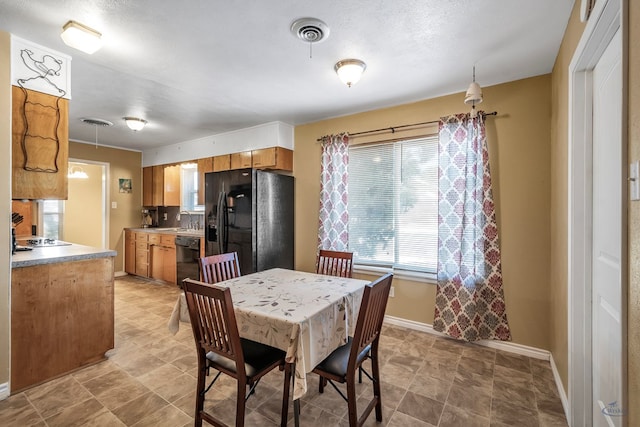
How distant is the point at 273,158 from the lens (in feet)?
12.9

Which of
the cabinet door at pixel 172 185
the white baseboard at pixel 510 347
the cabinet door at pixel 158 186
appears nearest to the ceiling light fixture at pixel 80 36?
the white baseboard at pixel 510 347

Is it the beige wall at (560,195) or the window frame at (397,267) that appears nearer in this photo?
the beige wall at (560,195)

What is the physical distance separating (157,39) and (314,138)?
7.10 feet

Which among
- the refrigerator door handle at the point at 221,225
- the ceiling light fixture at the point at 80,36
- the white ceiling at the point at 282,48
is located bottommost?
the refrigerator door handle at the point at 221,225

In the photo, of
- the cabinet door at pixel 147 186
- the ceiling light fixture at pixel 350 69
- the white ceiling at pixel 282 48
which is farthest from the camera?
the cabinet door at pixel 147 186

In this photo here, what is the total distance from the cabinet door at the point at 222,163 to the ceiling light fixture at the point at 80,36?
2.52 metres

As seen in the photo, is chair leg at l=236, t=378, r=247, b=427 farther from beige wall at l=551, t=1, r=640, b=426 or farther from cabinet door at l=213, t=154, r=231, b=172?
cabinet door at l=213, t=154, r=231, b=172

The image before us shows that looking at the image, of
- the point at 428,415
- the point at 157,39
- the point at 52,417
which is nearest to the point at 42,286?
the point at 52,417

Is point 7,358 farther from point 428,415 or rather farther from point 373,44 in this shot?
point 373,44

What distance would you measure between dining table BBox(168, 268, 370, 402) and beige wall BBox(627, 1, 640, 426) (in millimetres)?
1151

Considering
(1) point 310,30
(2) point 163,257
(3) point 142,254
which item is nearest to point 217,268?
(1) point 310,30

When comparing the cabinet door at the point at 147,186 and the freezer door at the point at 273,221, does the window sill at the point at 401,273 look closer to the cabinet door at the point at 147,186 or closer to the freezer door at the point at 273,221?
the freezer door at the point at 273,221

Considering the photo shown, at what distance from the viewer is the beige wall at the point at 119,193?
5371 millimetres

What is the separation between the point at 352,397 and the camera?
1526 mm
